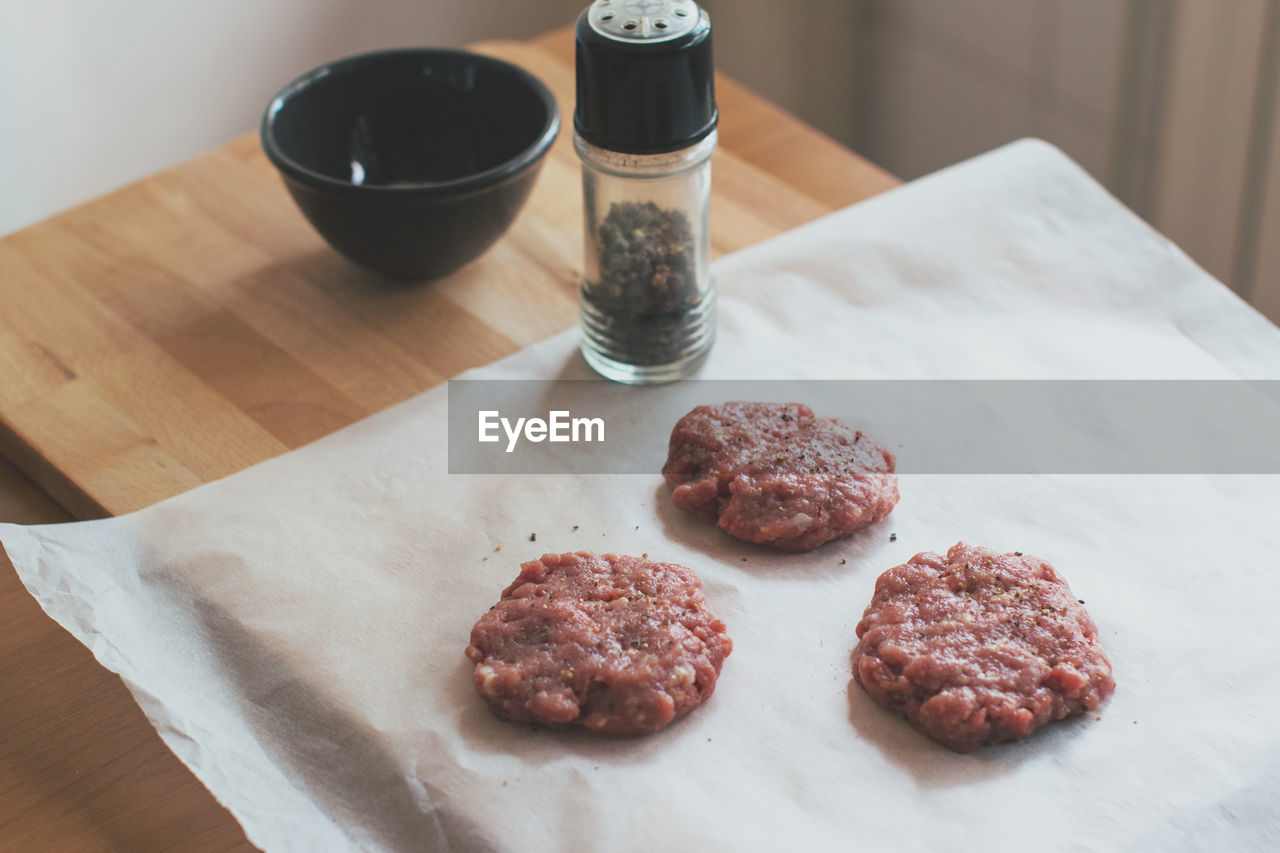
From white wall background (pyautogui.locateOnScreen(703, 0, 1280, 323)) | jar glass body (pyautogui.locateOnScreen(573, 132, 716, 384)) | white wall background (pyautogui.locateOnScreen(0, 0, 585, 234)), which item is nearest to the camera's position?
jar glass body (pyautogui.locateOnScreen(573, 132, 716, 384))

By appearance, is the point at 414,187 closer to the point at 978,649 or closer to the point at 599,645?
the point at 599,645

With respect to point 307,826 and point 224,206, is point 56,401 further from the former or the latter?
point 307,826

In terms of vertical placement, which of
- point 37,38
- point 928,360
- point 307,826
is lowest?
point 307,826

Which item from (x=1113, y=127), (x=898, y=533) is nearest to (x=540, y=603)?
(x=898, y=533)

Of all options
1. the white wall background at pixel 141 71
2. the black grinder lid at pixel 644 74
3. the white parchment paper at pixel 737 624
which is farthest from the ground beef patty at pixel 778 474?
the white wall background at pixel 141 71

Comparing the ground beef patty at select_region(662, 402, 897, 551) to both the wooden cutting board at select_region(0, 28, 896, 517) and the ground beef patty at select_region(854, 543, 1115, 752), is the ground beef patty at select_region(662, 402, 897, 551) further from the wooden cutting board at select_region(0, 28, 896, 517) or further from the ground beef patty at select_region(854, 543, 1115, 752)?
the wooden cutting board at select_region(0, 28, 896, 517)

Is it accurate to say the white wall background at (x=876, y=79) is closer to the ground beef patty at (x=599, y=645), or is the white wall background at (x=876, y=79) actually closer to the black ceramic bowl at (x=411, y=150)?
the black ceramic bowl at (x=411, y=150)

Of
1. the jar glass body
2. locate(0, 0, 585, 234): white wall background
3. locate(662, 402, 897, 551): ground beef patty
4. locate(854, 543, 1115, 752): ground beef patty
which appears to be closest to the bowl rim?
the jar glass body
